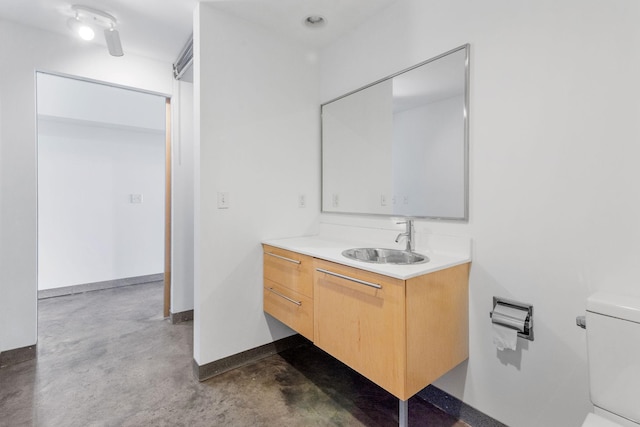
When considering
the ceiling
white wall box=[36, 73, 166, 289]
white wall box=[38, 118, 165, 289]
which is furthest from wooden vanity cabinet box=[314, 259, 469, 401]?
white wall box=[38, 118, 165, 289]

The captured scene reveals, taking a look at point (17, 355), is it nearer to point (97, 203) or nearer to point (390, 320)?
point (97, 203)

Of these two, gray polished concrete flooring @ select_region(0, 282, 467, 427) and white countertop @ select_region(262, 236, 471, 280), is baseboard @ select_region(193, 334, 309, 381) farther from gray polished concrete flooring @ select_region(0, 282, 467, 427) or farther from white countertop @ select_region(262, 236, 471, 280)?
white countertop @ select_region(262, 236, 471, 280)

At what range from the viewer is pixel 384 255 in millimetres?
1907

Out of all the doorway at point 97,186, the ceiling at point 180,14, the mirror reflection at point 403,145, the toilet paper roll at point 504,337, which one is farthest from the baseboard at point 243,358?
the ceiling at point 180,14

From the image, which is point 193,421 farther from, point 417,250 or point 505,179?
point 505,179

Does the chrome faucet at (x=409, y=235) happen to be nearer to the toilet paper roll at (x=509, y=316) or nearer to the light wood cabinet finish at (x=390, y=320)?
the light wood cabinet finish at (x=390, y=320)

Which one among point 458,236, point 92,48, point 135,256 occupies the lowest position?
point 135,256

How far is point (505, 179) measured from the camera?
56.4 inches

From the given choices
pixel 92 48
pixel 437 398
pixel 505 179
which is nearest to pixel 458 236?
pixel 505 179

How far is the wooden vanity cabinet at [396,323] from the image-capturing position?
1.26 meters

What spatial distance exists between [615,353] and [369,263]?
882 mm

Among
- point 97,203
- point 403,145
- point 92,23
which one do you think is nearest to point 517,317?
point 403,145

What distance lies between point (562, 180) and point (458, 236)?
516mm

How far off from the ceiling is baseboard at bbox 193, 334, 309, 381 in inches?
92.7
